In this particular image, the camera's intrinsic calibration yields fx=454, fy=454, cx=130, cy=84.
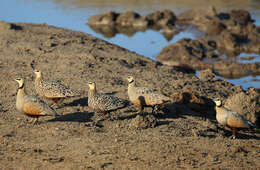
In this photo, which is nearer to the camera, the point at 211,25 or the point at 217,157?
the point at 217,157

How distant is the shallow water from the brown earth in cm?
882

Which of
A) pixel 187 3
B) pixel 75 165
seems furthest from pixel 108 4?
pixel 75 165

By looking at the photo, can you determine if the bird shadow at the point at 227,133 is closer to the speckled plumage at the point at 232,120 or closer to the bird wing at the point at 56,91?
the speckled plumage at the point at 232,120

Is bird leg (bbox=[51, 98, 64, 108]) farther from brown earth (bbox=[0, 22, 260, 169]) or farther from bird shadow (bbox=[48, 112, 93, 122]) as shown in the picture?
bird shadow (bbox=[48, 112, 93, 122])

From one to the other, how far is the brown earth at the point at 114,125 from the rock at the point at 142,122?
2 centimetres

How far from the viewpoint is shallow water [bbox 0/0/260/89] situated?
25109 mm

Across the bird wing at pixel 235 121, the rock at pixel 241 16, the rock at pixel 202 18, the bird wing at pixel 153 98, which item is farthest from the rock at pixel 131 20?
the bird wing at pixel 235 121

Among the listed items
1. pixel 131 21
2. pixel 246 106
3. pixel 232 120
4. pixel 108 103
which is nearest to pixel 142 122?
pixel 108 103

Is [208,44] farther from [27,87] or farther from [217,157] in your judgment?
[217,157]

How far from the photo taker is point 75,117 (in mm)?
10133

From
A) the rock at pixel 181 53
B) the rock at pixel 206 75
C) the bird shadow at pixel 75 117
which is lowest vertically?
the bird shadow at pixel 75 117

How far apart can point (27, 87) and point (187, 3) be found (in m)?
22.2

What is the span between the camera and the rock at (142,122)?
9477 millimetres

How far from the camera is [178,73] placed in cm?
1556
